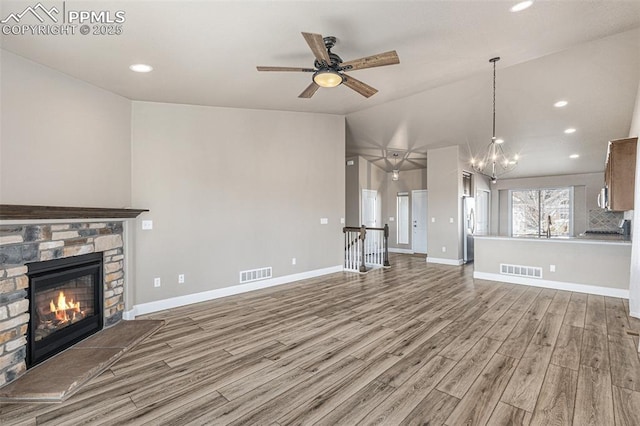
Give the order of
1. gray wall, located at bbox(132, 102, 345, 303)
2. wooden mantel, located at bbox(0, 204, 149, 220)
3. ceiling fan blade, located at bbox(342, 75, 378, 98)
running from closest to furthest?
wooden mantel, located at bbox(0, 204, 149, 220) < ceiling fan blade, located at bbox(342, 75, 378, 98) < gray wall, located at bbox(132, 102, 345, 303)

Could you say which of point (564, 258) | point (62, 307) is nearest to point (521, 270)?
point (564, 258)

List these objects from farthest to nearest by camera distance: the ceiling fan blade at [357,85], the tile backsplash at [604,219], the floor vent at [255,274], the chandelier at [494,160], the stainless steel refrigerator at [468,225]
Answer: the tile backsplash at [604,219] < the stainless steel refrigerator at [468,225] < the floor vent at [255,274] < the chandelier at [494,160] < the ceiling fan blade at [357,85]

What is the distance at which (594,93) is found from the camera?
15.4 feet

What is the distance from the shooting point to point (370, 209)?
9.45 meters

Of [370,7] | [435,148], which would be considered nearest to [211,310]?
[370,7]

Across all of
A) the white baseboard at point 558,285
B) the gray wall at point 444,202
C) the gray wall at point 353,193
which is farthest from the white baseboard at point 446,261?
the gray wall at point 353,193

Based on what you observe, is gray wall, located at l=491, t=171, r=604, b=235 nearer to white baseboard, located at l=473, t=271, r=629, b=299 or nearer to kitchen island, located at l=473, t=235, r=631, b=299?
kitchen island, located at l=473, t=235, r=631, b=299

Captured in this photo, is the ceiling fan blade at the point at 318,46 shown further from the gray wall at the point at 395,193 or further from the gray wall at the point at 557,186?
the gray wall at the point at 557,186

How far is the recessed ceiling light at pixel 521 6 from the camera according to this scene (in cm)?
245

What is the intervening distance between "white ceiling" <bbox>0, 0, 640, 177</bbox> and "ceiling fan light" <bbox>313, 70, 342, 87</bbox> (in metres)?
0.36

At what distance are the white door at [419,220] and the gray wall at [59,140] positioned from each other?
8.07m

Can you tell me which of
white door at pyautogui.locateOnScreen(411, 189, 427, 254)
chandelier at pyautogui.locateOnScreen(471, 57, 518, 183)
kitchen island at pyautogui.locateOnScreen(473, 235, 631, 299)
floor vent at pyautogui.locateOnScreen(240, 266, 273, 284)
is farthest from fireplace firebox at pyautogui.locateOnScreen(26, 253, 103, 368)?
white door at pyautogui.locateOnScreen(411, 189, 427, 254)

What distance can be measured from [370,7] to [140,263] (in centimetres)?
398

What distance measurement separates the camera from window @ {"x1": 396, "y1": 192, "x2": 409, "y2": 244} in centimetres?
992
